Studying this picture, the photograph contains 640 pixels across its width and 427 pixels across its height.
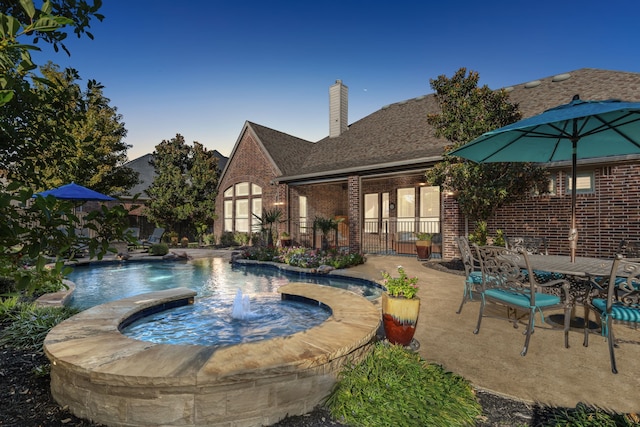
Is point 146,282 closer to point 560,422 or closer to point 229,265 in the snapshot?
point 229,265

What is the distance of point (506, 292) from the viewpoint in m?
3.89

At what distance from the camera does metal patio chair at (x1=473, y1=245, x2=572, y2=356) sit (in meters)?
3.50

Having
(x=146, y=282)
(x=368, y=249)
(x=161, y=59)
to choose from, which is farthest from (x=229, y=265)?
(x=161, y=59)

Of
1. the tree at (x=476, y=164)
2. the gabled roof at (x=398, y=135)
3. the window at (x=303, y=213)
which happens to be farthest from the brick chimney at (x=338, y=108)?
the tree at (x=476, y=164)

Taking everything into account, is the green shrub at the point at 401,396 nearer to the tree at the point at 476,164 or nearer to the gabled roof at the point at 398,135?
the tree at the point at 476,164

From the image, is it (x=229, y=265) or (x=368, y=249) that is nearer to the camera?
(x=229, y=265)

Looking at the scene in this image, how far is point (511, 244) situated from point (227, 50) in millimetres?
10572

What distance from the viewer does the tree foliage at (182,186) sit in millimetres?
18109

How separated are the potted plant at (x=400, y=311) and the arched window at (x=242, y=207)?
43.4ft

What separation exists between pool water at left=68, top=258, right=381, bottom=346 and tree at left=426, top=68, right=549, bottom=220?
3.53m

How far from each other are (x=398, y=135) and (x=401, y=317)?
11246 mm

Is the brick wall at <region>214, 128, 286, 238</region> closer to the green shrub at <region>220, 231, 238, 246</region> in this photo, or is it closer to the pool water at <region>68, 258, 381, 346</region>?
the green shrub at <region>220, 231, 238, 246</region>

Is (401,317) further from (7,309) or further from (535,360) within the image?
(7,309)

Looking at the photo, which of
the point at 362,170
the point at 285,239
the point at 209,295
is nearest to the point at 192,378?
the point at 209,295
